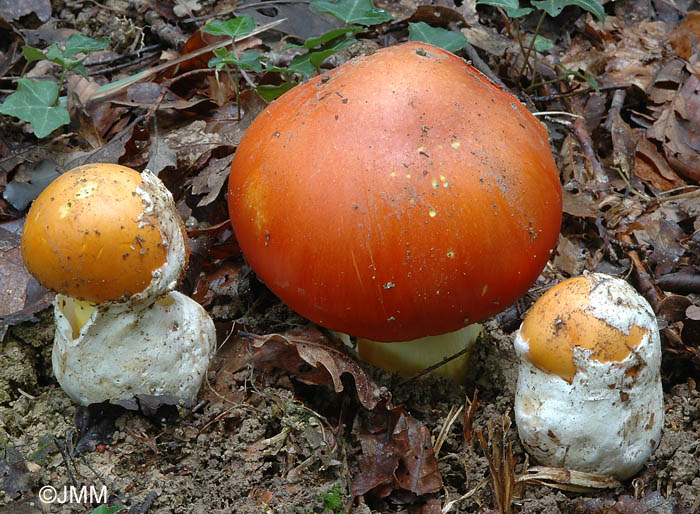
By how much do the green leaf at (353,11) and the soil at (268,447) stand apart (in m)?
1.52

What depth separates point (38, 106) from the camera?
3.27 meters

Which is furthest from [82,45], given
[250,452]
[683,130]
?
[683,130]

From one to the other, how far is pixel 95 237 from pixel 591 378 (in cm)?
158

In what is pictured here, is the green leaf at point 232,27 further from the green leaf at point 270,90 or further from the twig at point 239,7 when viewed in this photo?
the twig at point 239,7

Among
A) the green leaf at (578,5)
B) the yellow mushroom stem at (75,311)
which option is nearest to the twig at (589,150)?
the green leaf at (578,5)

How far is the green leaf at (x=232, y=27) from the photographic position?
337 centimetres

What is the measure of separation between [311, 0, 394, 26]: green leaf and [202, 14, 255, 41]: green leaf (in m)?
0.37

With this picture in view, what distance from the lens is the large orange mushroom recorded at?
221 centimetres

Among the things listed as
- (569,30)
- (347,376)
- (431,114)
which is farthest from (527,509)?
(569,30)

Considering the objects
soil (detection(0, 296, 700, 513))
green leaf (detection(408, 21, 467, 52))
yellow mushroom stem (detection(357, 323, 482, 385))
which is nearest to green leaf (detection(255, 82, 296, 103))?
green leaf (detection(408, 21, 467, 52))

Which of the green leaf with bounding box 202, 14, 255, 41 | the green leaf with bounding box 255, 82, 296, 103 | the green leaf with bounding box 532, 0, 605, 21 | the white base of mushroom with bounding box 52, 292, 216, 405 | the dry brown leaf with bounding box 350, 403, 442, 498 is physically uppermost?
the green leaf with bounding box 532, 0, 605, 21

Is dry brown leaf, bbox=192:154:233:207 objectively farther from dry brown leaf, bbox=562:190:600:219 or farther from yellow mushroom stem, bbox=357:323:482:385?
dry brown leaf, bbox=562:190:600:219

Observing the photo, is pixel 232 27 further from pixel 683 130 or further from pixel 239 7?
pixel 683 130

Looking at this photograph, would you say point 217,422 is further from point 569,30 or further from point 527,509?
point 569,30
